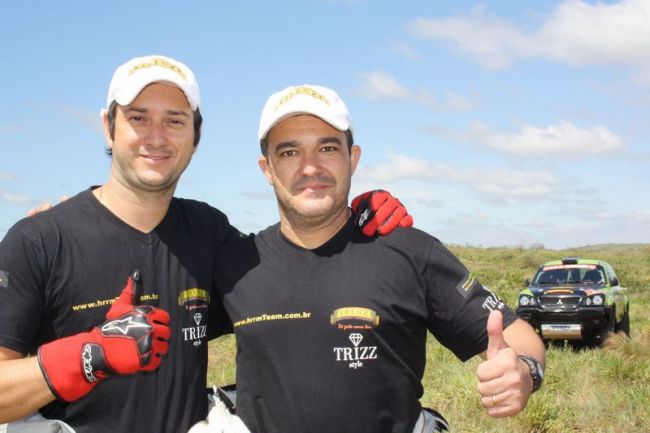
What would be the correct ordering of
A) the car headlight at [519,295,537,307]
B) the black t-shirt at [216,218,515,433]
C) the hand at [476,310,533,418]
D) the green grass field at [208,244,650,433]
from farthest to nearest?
the car headlight at [519,295,537,307]
the green grass field at [208,244,650,433]
the black t-shirt at [216,218,515,433]
the hand at [476,310,533,418]

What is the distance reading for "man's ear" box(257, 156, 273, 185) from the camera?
3615 mm

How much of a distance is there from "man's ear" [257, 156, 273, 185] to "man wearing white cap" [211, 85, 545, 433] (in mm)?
50

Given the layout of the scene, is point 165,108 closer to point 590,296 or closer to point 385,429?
point 385,429

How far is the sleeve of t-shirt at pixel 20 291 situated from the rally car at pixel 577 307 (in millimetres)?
11118

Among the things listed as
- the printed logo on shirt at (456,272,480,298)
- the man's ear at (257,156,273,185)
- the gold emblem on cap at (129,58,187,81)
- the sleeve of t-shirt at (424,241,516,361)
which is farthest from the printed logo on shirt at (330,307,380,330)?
the gold emblem on cap at (129,58,187,81)

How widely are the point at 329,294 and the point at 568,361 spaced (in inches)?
325

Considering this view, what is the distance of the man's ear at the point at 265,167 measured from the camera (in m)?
3.62

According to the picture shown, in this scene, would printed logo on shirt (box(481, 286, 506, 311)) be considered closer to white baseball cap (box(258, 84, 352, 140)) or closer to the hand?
the hand

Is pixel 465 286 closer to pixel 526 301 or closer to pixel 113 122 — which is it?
pixel 113 122

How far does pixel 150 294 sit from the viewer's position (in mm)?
3262

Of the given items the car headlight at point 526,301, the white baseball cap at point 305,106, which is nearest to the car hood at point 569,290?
the car headlight at point 526,301

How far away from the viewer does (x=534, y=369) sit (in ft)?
9.66

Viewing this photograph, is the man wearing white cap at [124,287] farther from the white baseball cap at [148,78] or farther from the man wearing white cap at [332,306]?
the man wearing white cap at [332,306]

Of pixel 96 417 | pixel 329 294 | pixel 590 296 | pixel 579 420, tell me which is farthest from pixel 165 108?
pixel 590 296
